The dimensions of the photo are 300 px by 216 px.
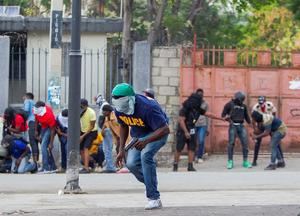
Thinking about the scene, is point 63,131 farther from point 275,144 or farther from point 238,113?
point 275,144

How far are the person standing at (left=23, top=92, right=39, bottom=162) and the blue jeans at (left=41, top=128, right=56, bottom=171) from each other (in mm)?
282

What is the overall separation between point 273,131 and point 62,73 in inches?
220

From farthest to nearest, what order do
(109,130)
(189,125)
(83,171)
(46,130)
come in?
(46,130)
(189,125)
(109,130)
(83,171)

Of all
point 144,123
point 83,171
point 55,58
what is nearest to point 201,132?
point 83,171

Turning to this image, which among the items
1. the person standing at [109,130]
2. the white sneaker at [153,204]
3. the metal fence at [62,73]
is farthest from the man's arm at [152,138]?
the metal fence at [62,73]

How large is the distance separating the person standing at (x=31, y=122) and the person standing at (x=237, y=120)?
13.3 feet

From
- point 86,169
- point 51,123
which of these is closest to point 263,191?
point 86,169

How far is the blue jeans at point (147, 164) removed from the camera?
10.1m

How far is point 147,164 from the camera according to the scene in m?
10.1

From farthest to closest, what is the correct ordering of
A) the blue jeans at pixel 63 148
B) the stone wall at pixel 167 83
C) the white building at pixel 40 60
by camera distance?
the white building at pixel 40 60
the stone wall at pixel 167 83
the blue jeans at pixel 63 148

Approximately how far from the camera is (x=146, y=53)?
19031 mm

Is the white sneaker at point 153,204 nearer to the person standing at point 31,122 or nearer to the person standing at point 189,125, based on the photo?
the person standing at point 189,125

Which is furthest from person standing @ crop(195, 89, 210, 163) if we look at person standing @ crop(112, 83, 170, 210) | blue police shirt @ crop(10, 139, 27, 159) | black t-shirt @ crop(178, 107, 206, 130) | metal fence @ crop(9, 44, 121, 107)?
person standing @ crop(112, 83, 170, 210)

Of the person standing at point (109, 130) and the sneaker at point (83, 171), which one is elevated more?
the person standing at point (109, 130)
